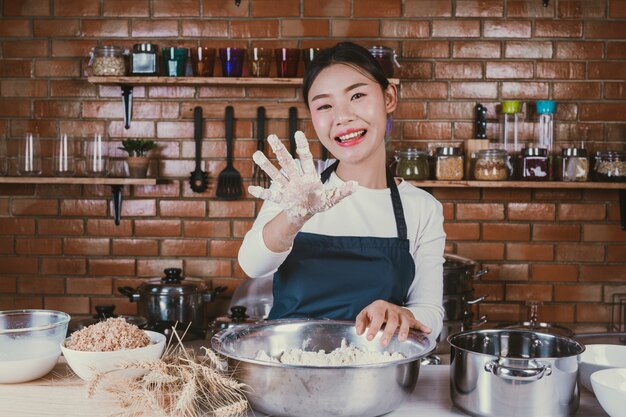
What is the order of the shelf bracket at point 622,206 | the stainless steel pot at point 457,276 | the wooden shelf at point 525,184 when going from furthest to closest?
the shelf bracket at point 622,206 → the wooden shelf at point 525,184 → the stainless steel pot at point 457,276

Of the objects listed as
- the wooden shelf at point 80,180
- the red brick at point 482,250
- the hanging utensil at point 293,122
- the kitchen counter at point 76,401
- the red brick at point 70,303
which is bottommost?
the red brick at point 70,303

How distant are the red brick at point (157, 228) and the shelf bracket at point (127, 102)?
444 mm

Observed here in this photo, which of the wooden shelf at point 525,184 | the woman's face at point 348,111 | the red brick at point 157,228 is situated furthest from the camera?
the red brick at point 157,228

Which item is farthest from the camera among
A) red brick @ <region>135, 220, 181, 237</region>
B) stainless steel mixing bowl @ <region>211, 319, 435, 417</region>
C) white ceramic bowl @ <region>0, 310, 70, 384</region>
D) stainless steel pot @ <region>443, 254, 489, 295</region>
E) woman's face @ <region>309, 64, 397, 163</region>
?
red brick @ <region>135, 220, 181, 237</region>

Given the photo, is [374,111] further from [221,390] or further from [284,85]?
[284,85]

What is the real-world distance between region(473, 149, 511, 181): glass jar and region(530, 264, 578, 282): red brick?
0.48 metres

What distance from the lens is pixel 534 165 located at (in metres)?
3.02

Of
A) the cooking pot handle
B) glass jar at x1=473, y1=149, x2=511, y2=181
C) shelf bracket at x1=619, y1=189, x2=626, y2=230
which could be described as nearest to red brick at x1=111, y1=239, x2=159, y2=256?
glass jar at x1=473, y1=149, x2=511, y2=181

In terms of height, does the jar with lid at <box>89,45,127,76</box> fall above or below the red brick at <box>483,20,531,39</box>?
below

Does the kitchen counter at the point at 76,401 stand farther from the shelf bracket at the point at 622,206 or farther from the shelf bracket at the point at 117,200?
the shelf bracket at the point at 622,206

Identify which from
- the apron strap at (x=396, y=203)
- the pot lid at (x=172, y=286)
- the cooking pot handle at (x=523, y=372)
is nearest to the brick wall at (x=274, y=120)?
the pot lid at (x=172, y=286)

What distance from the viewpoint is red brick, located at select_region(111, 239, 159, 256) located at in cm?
323

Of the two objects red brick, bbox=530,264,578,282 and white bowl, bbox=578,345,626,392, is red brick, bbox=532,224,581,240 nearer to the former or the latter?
red brick, bbox=530,264,578,282

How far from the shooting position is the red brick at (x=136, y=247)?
323cm
